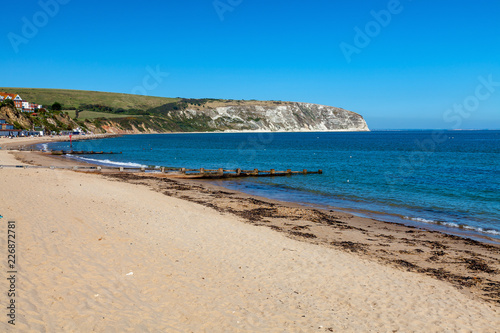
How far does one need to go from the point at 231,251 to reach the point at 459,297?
6.99m

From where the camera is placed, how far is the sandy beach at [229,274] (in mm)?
7371

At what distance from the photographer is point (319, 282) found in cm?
994

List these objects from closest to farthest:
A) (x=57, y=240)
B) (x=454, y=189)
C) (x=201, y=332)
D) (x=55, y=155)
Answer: (x=201, y=332) → (x=57, y=240) → (x=454, y=189) → (x=55, y=155)

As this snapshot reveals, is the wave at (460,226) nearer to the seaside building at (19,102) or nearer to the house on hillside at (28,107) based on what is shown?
the seaside building at (19,102)

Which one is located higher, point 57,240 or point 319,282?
point 57,240

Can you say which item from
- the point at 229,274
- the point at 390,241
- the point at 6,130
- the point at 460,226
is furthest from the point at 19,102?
the point at 460,226

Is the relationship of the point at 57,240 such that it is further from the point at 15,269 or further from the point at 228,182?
the point at 228,182

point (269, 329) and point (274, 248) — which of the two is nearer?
point (269, 329)

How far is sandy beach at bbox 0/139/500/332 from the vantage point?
290 inches

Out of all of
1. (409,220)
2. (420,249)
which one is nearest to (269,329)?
(420,249)

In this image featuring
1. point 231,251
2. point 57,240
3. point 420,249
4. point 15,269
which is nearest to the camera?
point 15,269

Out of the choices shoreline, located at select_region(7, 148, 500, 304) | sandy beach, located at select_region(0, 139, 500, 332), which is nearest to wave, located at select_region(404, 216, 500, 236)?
shoreline, located at select_region(7, 148, 500, 304)

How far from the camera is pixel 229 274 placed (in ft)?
33.0

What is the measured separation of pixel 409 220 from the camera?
803 inches
